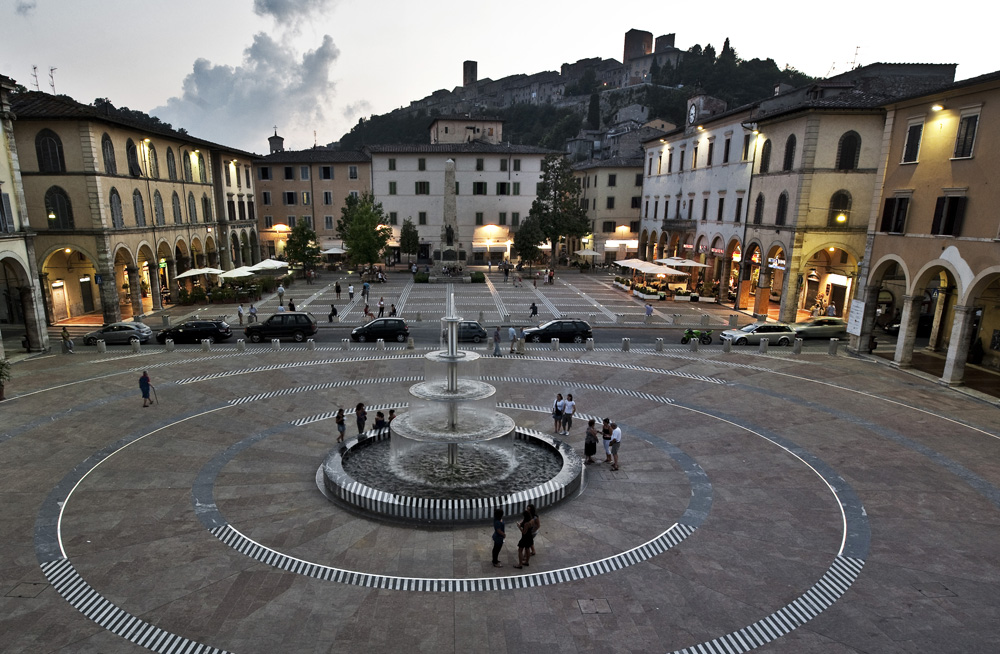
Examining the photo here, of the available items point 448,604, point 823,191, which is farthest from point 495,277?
point 448,604

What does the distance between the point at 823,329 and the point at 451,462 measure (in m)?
27.2

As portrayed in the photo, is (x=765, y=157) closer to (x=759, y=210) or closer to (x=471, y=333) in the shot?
(x=759, y=210)

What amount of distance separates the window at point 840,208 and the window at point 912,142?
313 inches

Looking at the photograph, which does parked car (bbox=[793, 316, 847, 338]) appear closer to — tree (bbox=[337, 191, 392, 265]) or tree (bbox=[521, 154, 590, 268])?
tree (bbox=[521, 154, 590, 268])

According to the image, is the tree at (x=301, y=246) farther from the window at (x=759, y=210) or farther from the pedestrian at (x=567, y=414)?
the pedestrian at (x=567, y=414)

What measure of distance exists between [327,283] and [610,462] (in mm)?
43377

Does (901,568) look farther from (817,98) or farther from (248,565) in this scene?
(817,98)

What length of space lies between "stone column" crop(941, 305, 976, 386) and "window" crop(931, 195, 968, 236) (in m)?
3.30

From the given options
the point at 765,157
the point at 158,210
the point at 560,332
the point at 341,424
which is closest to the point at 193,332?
the point at 158,210

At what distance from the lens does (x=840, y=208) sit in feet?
112

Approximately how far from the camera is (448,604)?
996 centimetres

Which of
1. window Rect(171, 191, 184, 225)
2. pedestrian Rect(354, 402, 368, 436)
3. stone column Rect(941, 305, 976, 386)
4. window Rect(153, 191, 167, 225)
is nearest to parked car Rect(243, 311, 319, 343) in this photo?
window Rect(153, 191, 167, 225)

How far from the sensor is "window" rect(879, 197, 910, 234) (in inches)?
1030

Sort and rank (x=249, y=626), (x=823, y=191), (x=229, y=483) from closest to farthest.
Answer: (x=249, y=626) < (x=229, y=483) < (x=823, y=191)
